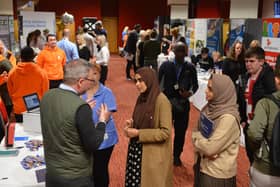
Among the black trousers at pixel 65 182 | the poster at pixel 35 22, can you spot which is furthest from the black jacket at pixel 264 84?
the poster at pixel 35 22

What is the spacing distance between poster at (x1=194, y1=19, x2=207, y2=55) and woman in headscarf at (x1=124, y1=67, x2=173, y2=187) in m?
5.40

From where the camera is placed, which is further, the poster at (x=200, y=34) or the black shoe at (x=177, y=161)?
the poster at (x=200, y=34)

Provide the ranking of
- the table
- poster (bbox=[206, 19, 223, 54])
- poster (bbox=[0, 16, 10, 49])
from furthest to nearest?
poster (bbox=[206, 19, 223, 54]), poster (bbox=[0, 16, 10, 49]), the table

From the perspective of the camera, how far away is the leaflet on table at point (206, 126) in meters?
2.35

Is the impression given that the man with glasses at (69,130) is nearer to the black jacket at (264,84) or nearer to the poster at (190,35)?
the black jacket at (264,84)

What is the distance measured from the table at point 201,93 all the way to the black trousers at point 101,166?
12.1 feet

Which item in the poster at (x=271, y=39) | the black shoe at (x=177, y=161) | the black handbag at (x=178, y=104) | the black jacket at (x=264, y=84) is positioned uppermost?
the poster at (x=271, y=39)

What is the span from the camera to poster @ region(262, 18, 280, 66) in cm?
483

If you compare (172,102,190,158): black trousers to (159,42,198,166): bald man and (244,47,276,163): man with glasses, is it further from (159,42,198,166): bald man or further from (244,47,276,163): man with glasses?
(244,47,276,163): man with glasses

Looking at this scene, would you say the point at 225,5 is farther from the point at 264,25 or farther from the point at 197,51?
the point at 264,25

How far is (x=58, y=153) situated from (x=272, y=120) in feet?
4.26

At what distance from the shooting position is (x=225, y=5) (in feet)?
51.8

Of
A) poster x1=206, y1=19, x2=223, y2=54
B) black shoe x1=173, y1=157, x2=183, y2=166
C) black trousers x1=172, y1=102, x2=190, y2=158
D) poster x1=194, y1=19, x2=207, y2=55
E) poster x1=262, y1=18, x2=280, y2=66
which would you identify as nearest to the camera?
black trousers x1=172, y1=102, x2=190, y2=158

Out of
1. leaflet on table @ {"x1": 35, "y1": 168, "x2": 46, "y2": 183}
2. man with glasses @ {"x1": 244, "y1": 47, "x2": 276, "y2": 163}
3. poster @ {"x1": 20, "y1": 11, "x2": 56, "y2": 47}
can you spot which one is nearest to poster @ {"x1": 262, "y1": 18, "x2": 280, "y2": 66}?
man with glasses @ {"x1": 244, "y1": 47, "x2": 276, "y2": 163}
